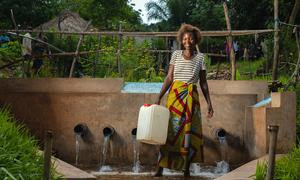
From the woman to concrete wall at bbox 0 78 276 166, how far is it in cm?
169

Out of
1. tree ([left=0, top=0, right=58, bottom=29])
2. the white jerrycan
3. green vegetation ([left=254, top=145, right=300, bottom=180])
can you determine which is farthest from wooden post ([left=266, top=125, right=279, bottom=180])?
tree ([left=0, top=0, right=58, bottom=29])

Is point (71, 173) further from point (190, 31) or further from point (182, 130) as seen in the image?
point (190, 31)

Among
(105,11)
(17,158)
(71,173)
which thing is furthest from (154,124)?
(105,11)

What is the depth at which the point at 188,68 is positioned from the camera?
668cm

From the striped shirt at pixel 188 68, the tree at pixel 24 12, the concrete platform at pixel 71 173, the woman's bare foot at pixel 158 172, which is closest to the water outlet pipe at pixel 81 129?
the woman's bare foot at pixel 158 172

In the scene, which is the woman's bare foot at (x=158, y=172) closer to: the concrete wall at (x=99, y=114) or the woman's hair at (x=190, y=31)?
the woman's hair at (x=190, y=31)

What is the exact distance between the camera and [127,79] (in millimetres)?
11758

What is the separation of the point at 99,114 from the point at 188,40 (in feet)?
7.83

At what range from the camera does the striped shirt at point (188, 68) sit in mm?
6676

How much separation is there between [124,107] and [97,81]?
532 mm

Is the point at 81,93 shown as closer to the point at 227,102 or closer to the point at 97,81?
the point at 97,81

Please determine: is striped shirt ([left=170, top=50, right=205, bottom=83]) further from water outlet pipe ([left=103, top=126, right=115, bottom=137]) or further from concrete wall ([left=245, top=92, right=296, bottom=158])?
water outlet pipe ([left=103, top=126, right=115, bottom=137])

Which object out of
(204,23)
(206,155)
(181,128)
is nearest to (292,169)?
(181,128)

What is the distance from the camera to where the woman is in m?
6.68
